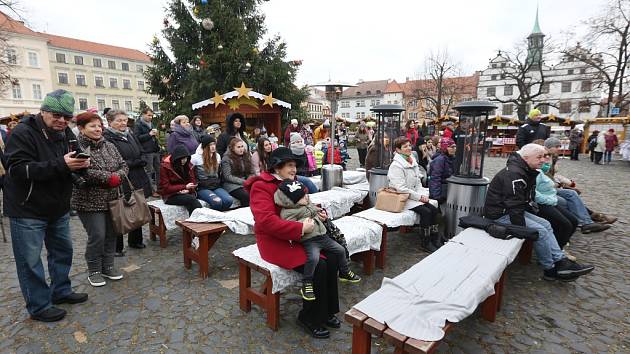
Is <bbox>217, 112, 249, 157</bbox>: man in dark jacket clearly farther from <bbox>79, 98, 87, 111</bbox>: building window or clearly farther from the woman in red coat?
<bbox>79, 98, 87, 111</bbox>: building window

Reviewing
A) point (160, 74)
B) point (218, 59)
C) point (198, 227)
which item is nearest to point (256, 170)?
point (198, 227)

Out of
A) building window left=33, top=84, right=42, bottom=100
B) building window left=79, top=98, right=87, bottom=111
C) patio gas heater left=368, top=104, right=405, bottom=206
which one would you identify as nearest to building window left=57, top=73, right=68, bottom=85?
building window left=79, top=98, right=87, bottom=111

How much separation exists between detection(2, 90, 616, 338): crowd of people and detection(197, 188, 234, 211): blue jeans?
17 millimetres

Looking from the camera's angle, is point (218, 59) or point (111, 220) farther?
point (218, 59)

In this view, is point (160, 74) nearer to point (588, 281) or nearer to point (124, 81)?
point (588, 281)

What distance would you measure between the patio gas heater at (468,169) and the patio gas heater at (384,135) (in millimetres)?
1335

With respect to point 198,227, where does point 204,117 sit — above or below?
above

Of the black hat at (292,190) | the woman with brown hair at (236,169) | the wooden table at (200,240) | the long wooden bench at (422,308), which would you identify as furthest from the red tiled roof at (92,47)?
the long wooden bench at (422,308)

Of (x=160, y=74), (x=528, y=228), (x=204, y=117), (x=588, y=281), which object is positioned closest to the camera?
(x=528, y=228)

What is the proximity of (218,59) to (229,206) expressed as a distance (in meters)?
10.3

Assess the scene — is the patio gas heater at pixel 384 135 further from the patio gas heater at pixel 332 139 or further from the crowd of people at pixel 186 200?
the crowd of people at pixel 186 200

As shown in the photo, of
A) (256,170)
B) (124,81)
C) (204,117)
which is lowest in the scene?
(256,170)

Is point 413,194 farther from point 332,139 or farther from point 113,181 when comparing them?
point 113,181

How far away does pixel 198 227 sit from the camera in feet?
13.5
